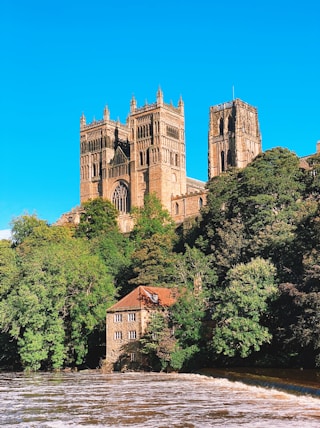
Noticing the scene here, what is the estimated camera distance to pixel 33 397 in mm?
35344

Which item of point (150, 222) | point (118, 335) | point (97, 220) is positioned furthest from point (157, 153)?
point (118, 335)

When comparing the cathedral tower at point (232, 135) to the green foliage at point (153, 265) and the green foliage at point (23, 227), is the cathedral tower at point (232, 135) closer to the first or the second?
the green foliage at point (23, 227)

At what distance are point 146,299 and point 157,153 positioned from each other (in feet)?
233

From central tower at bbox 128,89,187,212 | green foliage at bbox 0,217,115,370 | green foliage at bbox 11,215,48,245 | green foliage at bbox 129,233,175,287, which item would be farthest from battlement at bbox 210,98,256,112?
green foliage at bbox 0,217,115,370

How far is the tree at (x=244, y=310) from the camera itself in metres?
44.3

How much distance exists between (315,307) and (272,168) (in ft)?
87.5

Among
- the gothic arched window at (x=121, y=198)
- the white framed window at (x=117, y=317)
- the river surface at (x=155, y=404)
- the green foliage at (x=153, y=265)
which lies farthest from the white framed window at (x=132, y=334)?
Answer: the gothic arched window at (x=121, y=198)

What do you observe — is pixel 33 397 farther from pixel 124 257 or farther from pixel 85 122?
pixel 85 122

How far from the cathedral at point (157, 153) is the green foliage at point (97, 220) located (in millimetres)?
7861

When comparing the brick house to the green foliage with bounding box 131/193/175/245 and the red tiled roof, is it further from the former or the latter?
the green foliage with bounding box 131/193/175/245

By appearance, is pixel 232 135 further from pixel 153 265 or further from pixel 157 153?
pixel 153 265

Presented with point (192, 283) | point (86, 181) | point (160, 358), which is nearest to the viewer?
point (160, 358)

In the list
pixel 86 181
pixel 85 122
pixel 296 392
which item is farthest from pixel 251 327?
pixel 85 122

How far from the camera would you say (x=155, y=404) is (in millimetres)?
30953
